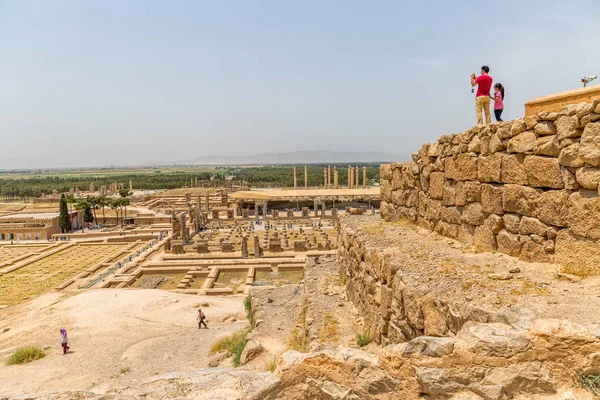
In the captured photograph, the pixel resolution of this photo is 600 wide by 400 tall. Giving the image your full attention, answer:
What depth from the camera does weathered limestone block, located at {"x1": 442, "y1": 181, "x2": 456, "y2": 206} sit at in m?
6.16

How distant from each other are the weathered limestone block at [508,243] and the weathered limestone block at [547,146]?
3.51ft

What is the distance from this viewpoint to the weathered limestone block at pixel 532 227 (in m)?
4.43

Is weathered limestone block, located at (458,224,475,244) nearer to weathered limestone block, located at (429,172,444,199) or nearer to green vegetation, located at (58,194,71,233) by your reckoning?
weathered limestone block, located at (429,172,444,199)

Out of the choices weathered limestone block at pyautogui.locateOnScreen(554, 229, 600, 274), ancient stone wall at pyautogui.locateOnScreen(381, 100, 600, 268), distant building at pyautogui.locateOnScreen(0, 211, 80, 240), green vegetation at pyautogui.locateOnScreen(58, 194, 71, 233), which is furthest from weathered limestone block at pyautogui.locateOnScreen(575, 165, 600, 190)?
distant building at pyautogui.locateOnScreen(0, 211, 80, 240)

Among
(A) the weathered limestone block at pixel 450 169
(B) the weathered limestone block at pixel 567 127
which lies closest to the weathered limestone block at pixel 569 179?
(B) the weathered limestone block at pixel 567 127

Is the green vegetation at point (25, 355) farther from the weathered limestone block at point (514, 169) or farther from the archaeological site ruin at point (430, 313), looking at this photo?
the weathered limestone block at point (514, 169)

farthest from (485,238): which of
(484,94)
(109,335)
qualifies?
(109,335)

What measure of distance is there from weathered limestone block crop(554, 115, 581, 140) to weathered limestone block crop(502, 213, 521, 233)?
1.10 m

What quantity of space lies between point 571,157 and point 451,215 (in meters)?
2.33

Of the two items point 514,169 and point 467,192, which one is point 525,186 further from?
point 467,192

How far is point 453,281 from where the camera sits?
4.22m

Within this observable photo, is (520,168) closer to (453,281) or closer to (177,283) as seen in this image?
(453,281)

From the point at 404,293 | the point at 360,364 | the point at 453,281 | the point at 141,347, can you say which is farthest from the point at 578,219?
the point at 141,347

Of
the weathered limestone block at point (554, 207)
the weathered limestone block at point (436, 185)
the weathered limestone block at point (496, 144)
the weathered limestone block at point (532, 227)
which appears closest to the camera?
the weathered limestone block at point (554, 207)
